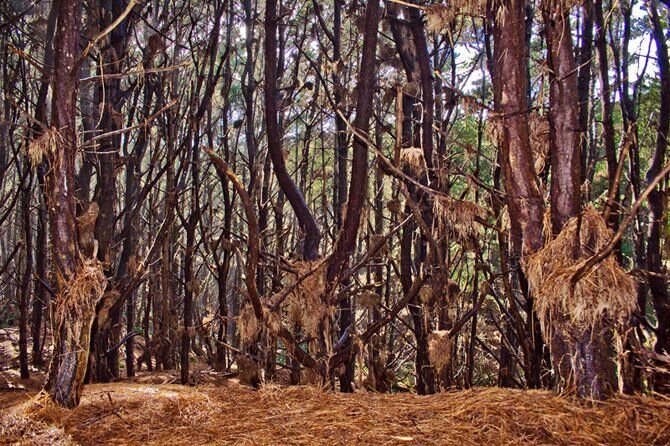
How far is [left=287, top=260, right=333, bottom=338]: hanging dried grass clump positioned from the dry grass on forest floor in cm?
90

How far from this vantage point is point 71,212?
146 inches

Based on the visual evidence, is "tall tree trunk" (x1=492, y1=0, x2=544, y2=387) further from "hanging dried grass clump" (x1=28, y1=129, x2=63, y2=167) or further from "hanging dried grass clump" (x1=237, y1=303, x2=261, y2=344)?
"hanging dried grass clump" (x1=28, y1=129, x2=63, y2=167)

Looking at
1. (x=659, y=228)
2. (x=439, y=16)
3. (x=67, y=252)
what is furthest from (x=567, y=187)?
(x=67, y=252)

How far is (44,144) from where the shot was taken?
11.8ft

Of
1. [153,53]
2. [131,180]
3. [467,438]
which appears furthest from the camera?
[131,180]

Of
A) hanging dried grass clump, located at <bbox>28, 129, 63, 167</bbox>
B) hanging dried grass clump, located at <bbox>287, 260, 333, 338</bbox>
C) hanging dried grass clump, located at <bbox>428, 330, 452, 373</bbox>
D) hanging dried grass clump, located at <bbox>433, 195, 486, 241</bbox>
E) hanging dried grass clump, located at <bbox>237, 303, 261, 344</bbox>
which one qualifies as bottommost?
hanging dried grass clump, located at <bbox>428, 330, 452, 373</bbox>

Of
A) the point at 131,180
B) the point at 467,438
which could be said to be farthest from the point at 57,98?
the point at 131,180

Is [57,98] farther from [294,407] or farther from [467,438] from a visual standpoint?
[467,438]

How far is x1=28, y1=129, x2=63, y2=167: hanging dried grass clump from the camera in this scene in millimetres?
3557

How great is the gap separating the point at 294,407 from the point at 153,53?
13.2 ft

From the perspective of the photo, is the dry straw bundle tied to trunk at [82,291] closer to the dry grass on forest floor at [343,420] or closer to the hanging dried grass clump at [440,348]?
the dry grass on forest floor at [343,420]

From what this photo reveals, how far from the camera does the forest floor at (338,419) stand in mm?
2672

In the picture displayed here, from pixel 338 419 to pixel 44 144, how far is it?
239cm

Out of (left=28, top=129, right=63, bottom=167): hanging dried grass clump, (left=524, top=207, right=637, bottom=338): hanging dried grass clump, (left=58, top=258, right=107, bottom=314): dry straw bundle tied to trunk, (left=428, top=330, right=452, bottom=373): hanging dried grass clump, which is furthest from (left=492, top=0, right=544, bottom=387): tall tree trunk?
(left=28, top=129, right=63, bottom=167): hanging dried grass clump
